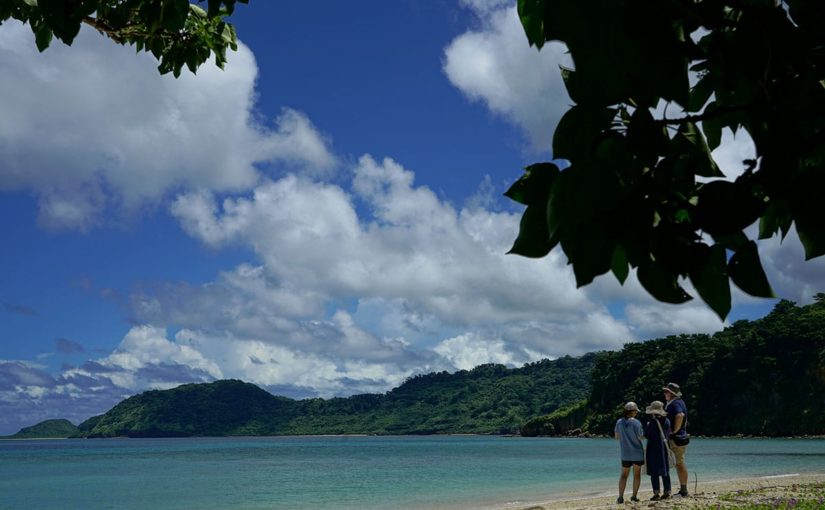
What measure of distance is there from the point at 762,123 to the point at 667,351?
103m

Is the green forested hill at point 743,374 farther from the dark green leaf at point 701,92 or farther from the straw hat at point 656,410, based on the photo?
the dark green leaf at point 701,92

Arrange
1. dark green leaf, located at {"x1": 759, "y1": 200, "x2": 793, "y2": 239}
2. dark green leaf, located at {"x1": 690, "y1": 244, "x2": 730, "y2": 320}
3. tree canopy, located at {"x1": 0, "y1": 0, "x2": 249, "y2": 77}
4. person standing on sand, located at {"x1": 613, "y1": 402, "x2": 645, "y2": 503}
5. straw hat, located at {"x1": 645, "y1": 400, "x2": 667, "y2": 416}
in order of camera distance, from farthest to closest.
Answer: person standing on sand, located at {"x1": 613, "y1": 402, "x2": 645, "y2": 503}, straw hat, located at {"x1": 645, "y1": 400, "x2": 667, "y2": 416}, tree canopy, located at {"x1": 0, "y1": 0, "x2": 249, "y2": 77}, dark green leaf, located at {"x1": 759, "y1": 200, "x2": 793, "y2": 239}, dark green leaf, located at {"x1": 690, "y1": 244, "x2": 730, "y2": 320}

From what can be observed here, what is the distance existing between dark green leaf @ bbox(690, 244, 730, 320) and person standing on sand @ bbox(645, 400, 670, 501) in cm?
1204

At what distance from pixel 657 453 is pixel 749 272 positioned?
43.5 feet

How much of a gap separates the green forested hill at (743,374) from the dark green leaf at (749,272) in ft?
270

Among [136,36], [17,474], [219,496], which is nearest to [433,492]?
[219,496]

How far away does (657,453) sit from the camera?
13070 mm

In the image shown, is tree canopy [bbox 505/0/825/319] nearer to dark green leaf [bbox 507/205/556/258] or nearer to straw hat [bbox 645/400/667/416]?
dark green leaf [bbox 507/205/556/258]

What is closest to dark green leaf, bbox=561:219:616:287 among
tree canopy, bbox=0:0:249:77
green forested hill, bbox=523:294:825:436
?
tree canopy, bbox=0:0:249:77

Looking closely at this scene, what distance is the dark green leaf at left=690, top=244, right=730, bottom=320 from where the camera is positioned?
867mm

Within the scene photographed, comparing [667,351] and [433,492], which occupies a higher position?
[667,351]

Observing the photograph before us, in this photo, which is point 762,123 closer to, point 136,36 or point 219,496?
point 136,36

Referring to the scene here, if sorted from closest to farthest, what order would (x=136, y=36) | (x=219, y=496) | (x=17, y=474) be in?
(x=136, y=36) → (x=219, y=496) → (x=17, y=474)

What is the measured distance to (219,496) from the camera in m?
31.8
